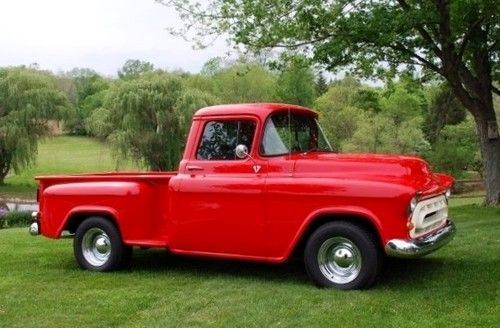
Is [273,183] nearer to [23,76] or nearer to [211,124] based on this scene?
[211,124]

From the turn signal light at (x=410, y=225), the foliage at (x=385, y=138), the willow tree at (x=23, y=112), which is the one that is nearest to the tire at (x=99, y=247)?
the turn signal light at (x=410, y=225)

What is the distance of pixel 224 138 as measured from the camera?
7.48 metres

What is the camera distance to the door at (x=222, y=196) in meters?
7.04

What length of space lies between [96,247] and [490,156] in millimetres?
11849

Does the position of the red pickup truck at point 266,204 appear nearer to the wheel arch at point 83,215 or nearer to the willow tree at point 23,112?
the wheel arch at point 83,215

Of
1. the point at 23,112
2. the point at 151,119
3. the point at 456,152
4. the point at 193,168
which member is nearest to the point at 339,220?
the point at 193,168

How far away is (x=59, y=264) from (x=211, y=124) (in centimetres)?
302

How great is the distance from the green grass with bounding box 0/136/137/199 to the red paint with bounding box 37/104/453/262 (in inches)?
1245

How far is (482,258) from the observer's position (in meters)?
8.15

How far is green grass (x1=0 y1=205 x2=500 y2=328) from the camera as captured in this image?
577cm

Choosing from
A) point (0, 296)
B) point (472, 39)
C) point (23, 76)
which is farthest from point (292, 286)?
point (23, 76)

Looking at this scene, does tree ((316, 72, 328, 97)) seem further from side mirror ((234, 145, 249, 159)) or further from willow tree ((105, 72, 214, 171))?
side mirror ((234, 145, 249, 159))

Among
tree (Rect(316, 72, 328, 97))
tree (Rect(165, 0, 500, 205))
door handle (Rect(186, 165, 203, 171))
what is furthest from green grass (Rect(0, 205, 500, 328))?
tree (Rect(316, 72, 328, 97))

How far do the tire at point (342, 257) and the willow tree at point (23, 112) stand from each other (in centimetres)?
3802
